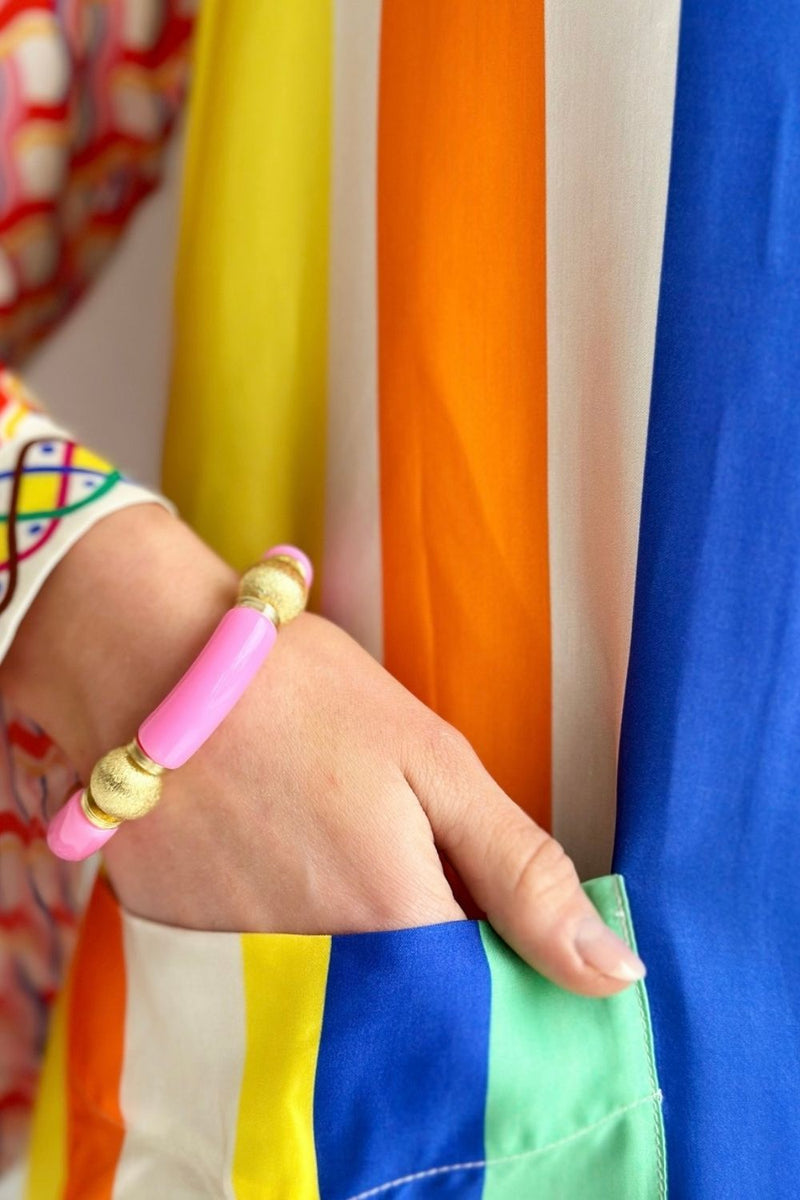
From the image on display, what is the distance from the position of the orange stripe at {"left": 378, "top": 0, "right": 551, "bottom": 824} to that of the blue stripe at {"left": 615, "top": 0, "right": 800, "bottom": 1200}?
0.07 m

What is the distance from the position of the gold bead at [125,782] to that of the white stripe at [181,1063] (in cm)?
7

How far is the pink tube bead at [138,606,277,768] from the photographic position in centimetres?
50

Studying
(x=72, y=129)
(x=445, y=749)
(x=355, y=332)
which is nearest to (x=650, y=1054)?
(x=445, y=749)

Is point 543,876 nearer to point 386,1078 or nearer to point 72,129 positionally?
point 386,1078

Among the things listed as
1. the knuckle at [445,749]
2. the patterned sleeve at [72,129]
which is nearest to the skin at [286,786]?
the knuckle at [445,749]

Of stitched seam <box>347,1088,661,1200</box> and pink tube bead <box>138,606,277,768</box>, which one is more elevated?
pink tube bead <box>138,606,277,768</box>

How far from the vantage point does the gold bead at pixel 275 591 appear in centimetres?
53

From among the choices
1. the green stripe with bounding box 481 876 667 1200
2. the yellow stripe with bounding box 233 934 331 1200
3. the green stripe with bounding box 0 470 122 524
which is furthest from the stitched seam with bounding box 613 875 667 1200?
the green stripe with bounding box 0 470 122 524

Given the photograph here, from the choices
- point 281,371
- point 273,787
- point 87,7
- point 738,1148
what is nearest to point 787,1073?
point 738,1148

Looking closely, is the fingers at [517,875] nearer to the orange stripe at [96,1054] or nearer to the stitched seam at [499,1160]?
the stitched seam at [499,1160]

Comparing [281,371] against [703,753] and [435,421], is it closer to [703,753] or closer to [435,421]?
[435,421]

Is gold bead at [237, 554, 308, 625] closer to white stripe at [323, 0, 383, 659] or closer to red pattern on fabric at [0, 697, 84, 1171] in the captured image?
white stripe at [323, 0, 383, 659]

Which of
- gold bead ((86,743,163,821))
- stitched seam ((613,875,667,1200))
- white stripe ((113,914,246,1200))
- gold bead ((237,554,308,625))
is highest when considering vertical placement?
gold bead ((237,554,308,625))

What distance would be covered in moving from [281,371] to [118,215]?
28 cm
